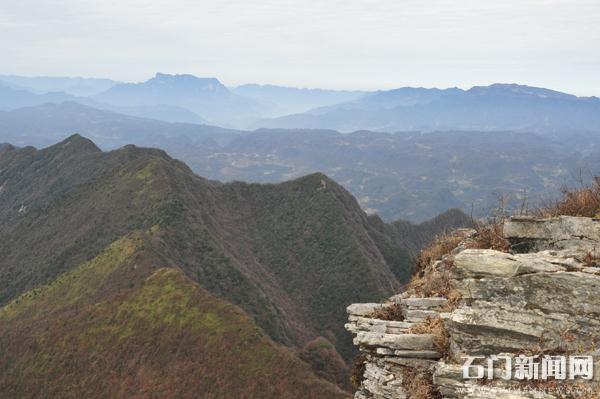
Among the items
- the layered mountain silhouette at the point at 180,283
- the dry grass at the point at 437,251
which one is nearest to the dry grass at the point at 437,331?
the dry grass at the point at 437,251

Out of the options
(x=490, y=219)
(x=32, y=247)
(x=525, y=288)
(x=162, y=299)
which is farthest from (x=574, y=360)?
(x=32, y=247)

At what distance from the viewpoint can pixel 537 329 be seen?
1427cm

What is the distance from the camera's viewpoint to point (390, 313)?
63.2ft

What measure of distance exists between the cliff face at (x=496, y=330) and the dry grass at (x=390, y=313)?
2.16 feet

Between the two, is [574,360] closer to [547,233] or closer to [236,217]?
[547,233]

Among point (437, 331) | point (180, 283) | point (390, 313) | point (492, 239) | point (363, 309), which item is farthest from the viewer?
point (180, 283)

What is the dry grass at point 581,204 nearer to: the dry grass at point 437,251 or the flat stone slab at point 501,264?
the dry grass at point 437,251

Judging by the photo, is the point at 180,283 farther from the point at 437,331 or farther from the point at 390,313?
the point at 437,331

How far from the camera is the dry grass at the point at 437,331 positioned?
622 inches

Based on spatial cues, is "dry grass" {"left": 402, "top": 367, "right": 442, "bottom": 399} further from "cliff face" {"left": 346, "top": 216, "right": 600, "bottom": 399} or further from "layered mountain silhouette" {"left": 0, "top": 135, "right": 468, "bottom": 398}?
"layered mountain silhouette" {"left": 0, "top": 135, "right": 468, "bottom": 398}

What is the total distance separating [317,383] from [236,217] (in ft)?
395

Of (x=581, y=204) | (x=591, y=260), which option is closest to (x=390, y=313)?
(x=591, y=260)

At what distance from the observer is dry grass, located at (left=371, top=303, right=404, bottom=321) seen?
19.0m
